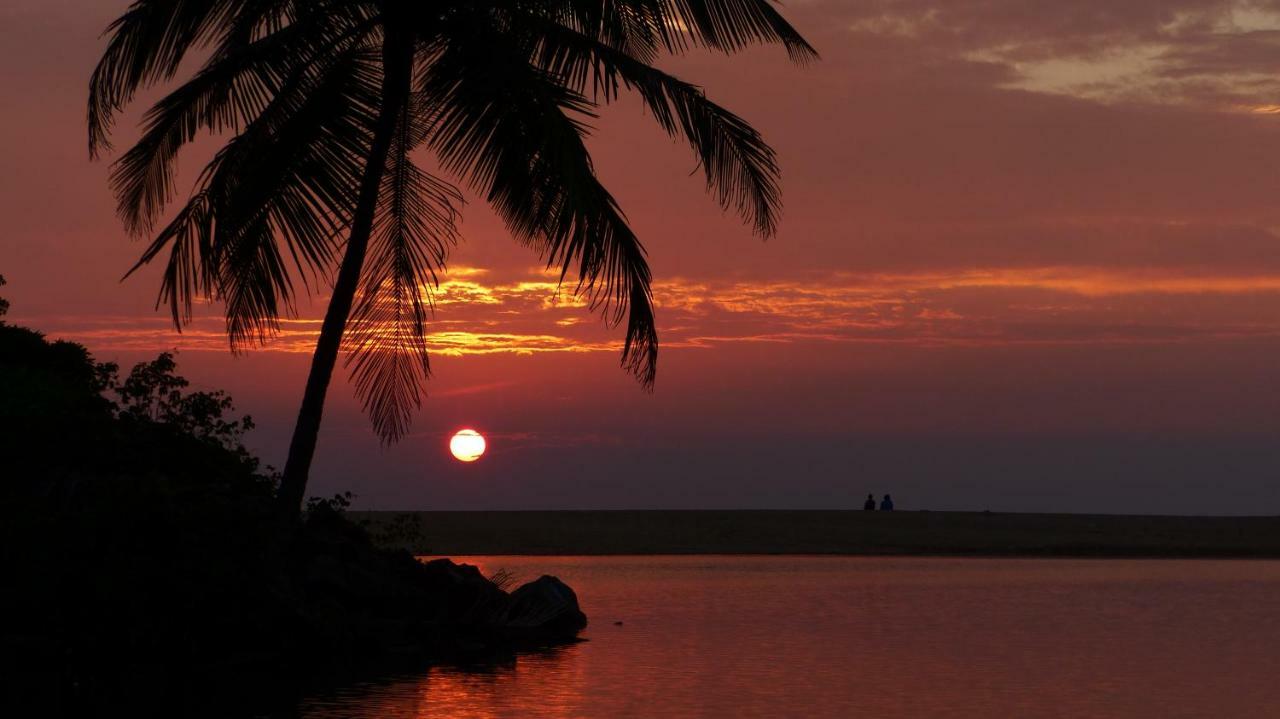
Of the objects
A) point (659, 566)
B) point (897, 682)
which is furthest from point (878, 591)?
point (897, 682)

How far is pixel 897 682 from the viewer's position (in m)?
21.4

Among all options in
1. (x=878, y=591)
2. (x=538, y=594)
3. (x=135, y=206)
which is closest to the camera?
(x=135, y=206)

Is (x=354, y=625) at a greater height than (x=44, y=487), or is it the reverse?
(x=44, y=487)

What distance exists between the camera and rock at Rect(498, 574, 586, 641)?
1064 inches

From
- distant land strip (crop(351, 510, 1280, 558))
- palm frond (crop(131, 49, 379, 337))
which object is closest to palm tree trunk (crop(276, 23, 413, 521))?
palm frond (crop(131, 49, 379, 337))

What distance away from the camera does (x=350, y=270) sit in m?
22.0

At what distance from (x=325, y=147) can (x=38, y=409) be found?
9.35 metres

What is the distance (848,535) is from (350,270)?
4798 centimetres

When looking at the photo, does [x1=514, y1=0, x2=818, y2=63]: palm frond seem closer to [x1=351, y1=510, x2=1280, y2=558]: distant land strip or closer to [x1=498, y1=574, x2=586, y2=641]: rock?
[x1=498, y1=574, x2=586, y2=641]: rock

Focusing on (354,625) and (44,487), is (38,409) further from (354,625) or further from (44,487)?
(354,625)

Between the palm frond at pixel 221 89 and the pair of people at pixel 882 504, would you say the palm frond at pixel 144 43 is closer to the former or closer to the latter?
the palm frond at pixel 221 89

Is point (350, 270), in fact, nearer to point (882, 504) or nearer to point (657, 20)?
→ point (657, 20)

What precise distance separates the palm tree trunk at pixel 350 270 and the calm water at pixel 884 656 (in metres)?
3.48

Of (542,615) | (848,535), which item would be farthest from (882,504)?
(542,615)
